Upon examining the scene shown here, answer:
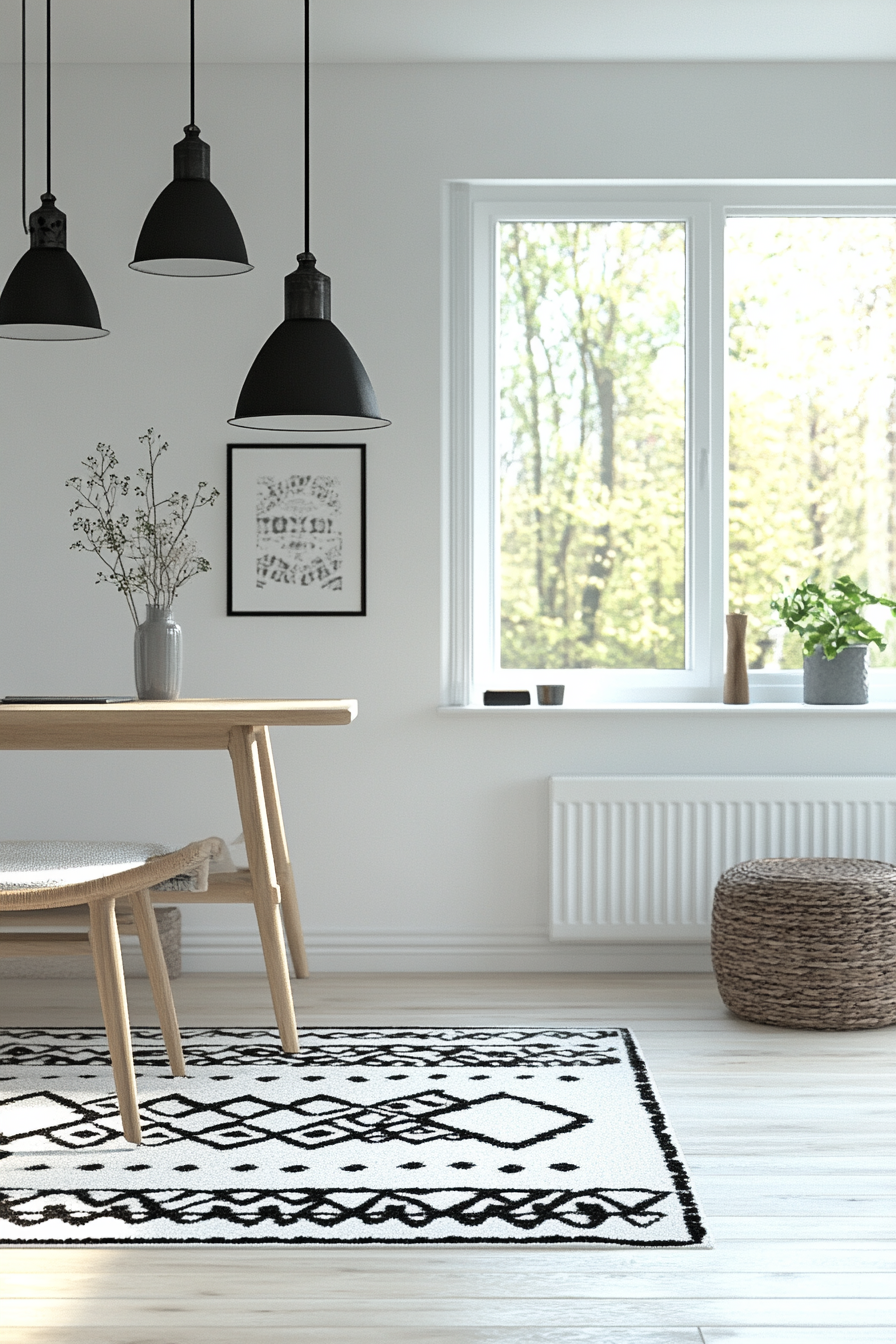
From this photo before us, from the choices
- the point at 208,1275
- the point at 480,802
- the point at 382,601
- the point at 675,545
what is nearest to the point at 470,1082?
the point at 208,1275

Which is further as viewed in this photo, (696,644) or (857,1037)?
(696,644)

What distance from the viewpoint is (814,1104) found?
2.74m

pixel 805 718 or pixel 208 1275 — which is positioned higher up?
pixel 805 718

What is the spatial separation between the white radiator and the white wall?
12cm

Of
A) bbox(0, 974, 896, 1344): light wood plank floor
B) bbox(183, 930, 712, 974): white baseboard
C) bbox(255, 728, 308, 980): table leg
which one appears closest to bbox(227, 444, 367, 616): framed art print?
bbox(255, 728, 308, 980): table leg

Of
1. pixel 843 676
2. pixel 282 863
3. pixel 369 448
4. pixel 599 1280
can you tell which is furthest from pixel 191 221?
pixel 843 676

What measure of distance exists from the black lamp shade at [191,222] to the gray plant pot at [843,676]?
2076 millimetres

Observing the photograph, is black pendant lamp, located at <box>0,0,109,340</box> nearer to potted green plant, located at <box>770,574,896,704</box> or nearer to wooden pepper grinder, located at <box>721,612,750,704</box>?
wooden pepper grinder, located at <box>721,612,750,704</box>

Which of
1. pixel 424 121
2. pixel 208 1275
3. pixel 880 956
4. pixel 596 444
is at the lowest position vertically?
pixel 208 1275

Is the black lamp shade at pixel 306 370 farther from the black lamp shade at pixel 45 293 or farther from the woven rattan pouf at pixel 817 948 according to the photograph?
the woven rattan pouf at pixel 817 948

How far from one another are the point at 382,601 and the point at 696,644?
0.97 meters

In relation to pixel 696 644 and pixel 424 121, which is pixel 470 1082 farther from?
pixel 424 121

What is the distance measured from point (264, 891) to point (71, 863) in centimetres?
54

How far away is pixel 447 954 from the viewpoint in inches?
157
